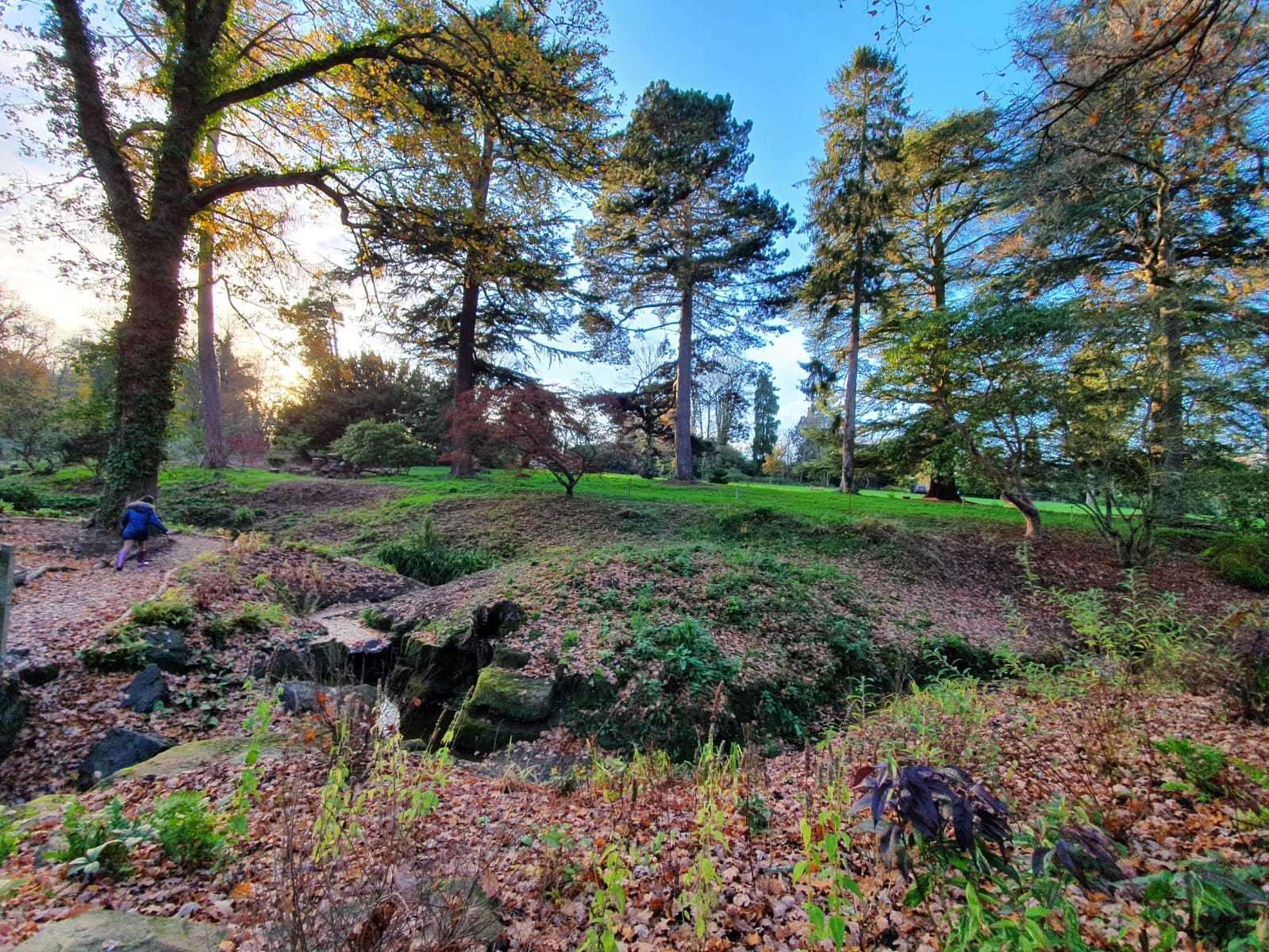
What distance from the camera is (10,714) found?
3312 mm

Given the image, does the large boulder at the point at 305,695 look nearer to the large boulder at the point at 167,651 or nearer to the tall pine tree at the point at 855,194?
the large boulder at the point at 167,651

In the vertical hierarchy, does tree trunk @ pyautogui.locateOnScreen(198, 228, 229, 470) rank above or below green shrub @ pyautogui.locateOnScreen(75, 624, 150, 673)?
above

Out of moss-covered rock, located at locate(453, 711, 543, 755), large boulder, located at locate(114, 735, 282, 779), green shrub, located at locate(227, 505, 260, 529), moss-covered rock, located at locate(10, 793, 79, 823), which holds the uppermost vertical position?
green shrub, located at locate(227, 505, 260, 529)

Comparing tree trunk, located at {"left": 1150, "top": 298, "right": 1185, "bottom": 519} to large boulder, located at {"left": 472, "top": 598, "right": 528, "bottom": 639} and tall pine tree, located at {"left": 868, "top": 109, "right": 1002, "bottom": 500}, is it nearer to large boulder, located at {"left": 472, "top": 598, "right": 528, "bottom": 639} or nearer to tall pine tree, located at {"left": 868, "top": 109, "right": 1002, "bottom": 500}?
tall pine tree, located at {"left": 868, "top": 109, "right": 1002, "bottom": 500}

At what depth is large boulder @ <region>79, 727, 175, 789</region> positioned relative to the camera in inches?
122

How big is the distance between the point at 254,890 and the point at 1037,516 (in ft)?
43.1

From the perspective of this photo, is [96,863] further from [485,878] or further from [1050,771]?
[1050,771]

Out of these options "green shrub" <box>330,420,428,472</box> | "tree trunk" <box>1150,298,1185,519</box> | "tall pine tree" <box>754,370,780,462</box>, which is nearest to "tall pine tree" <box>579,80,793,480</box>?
"green shrub" <box>330,420,428,472</box>

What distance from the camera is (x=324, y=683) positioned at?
4.57 meters

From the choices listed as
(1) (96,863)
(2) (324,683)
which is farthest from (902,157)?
(1) (96,863)

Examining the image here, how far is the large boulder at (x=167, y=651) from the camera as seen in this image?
4.34m

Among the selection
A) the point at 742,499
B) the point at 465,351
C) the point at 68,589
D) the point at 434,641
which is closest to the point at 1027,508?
the point at 742,499

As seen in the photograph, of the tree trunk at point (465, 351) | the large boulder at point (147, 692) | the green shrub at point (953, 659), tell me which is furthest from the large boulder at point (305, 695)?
the tree trunk at point (465, 351)

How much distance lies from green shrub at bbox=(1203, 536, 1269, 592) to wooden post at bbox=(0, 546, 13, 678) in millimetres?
15339
